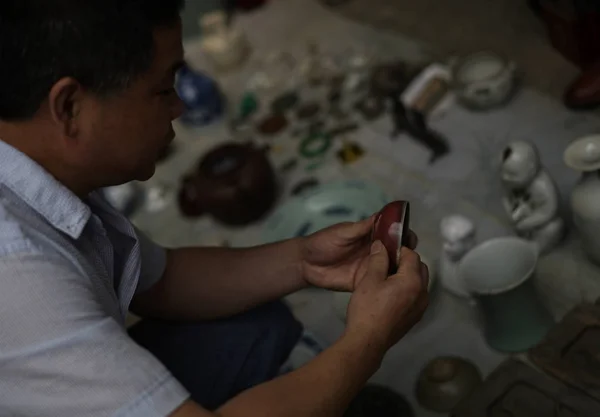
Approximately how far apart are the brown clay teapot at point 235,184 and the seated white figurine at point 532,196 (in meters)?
0.57

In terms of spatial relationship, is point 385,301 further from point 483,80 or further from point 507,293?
Result: point 483,80

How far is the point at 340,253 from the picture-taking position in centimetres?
103

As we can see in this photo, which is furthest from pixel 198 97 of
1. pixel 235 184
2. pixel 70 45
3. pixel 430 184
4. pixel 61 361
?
pixel 61 361

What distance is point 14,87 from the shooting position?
761 mm

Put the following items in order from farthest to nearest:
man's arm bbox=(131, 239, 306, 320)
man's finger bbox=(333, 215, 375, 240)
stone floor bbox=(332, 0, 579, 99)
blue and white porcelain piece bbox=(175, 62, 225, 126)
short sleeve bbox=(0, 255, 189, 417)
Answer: blue and white porcelain piece bbox=(175, 62, 225, 126), stone floor bbox=(332, 0, 579, 99), man's arm bbox=(131, 239, 306, 320), man's finger bbox=(333, 215, 375, 240), short sleeve bbox=(0, 255, 189, 417)

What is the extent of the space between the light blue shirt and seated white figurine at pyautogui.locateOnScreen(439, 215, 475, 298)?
741 mm

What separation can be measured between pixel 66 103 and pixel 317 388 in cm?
41

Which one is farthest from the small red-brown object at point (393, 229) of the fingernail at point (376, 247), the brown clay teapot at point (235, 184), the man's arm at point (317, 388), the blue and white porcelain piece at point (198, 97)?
the blue and white porcelain piece at point (198, 97)

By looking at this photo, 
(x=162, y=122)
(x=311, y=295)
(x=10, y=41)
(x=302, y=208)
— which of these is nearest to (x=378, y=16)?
(x=302, y=208)

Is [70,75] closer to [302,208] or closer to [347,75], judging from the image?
[302,208]

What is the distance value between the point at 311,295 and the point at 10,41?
3.02 ft

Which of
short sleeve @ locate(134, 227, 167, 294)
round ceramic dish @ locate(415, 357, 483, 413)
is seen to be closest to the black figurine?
round ceramic dish @ locate(415, 357, 483, 413)

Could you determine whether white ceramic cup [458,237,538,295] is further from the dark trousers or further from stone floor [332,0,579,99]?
stone floor [332,0,579,99]

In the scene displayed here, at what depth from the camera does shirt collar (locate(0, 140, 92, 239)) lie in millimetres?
796
